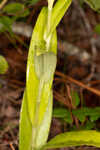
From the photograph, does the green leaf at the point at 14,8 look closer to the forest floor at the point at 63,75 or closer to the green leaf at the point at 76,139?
the forest floor at the point at 63,75

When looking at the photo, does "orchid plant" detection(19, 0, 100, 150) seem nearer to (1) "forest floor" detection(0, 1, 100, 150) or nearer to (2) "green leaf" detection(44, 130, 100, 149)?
(2) "green leaf" detection(44, 130, 100, 149)

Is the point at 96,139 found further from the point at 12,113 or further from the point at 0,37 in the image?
the point at 0,37

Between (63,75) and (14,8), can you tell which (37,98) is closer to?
(14,8)

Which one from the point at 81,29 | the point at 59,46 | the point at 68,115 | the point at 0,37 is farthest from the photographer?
the point at 81,29

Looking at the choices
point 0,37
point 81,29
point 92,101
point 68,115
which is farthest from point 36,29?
point 81,29

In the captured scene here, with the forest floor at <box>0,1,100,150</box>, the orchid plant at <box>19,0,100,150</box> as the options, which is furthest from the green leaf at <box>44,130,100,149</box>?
the forest floor at <box>0,1,100,150</box>

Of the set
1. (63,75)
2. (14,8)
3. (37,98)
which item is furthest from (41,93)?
(63,75)
